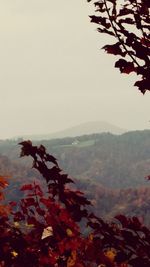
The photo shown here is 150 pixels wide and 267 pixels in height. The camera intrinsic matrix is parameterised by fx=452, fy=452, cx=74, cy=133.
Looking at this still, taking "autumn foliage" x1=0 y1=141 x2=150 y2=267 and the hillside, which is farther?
the hillside

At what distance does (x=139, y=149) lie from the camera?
13438 cm

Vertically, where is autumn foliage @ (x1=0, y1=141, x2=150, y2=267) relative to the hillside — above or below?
above

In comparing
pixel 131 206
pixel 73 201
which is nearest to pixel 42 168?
pixel 73 201

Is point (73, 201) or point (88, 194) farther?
point (88, 194)

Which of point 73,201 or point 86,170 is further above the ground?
point 73,201

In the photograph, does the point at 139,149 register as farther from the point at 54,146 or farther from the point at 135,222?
the point at 135,222

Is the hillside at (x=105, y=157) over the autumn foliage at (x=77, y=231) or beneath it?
beneath

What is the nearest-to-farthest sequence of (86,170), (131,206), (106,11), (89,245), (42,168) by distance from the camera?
(89,245)
(42,168)
(106,11)
(131,206)
(86,170)

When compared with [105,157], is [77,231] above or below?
above

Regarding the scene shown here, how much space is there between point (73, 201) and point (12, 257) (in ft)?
3.86

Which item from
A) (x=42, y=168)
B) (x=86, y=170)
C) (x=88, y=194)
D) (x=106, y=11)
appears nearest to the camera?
(x=42, y=168)

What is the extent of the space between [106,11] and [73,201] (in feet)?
4.32

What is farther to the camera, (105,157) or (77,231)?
(105,157)

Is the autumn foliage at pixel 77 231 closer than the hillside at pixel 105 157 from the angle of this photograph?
Yes
